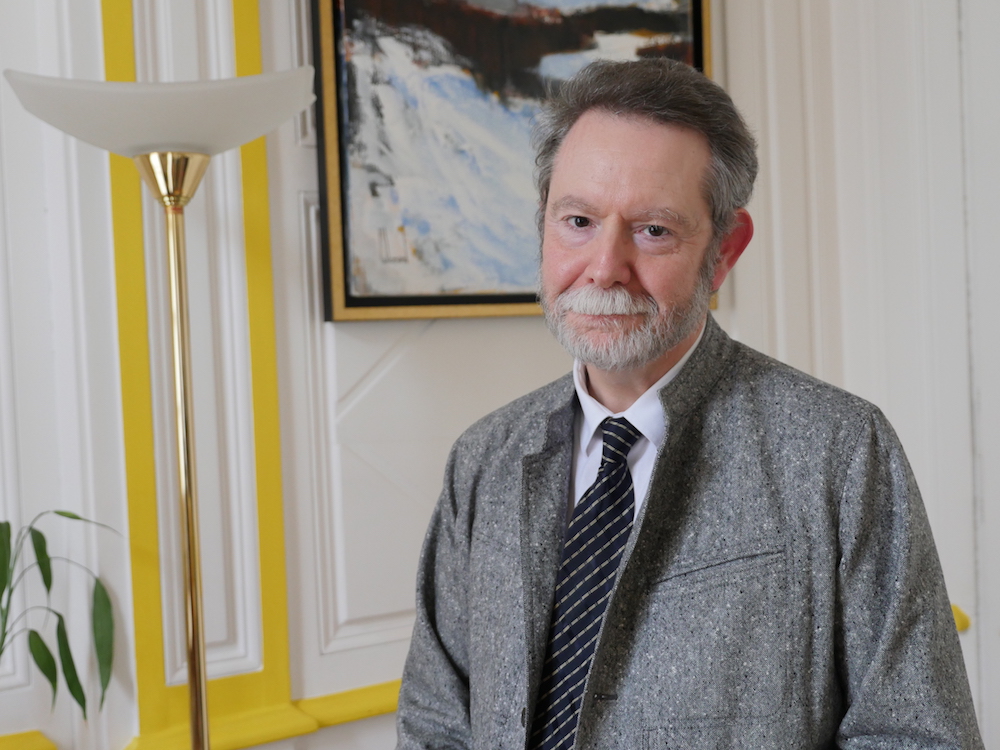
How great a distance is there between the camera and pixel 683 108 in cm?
120

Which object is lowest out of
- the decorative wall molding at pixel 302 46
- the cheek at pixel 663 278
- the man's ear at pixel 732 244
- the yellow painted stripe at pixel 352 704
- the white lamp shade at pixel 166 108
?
the yellow painted stripe at pixel 352 704

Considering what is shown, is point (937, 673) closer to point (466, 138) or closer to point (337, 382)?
point (337, 382)

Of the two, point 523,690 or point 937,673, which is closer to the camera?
point 937,673

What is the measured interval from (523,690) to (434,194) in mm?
1298

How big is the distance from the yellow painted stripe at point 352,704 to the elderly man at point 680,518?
2.83 ft

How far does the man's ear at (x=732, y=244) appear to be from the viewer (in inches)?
50.9

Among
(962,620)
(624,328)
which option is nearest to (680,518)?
(624,328)

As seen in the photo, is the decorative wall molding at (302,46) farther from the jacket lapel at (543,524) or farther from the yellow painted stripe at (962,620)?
the yellow painted stripe at (962,620)

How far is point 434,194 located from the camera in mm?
2213

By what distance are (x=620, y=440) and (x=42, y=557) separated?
1189 millimetres

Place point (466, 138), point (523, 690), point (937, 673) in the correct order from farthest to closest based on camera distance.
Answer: point (466, 138)
point (523, 690)
point (937, 673)

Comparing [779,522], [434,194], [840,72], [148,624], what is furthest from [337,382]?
[840,72]

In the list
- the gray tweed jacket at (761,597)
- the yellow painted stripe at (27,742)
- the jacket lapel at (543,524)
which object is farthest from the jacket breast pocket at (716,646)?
the yellow painted stripe at (27,742)

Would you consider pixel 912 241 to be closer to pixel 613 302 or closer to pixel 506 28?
pixel 506 28
